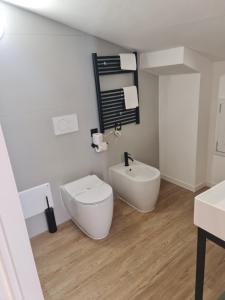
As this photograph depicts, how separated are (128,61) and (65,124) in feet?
3.33

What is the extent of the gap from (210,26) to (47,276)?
7.70 feet

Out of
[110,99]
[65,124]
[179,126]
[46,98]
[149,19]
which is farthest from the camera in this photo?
[179,126]

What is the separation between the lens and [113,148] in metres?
2.59

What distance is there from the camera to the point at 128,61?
242 centimetres

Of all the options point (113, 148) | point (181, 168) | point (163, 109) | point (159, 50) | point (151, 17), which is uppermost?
point (151, 17)

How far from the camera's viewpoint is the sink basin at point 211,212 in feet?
3.26

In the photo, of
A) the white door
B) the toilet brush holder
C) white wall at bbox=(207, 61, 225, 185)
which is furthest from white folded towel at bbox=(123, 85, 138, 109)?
the white door

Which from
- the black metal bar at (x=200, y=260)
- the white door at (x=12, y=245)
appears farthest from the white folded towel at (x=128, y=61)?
the white door at (x=12, y=245)

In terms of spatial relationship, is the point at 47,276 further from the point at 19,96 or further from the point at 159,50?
the point at 159,50

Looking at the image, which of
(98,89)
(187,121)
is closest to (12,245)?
(98,89)

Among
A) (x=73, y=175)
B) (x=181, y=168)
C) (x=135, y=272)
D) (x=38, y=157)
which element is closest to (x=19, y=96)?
(x=38, y=157)

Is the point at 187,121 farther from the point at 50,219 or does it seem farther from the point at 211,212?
the point at 50,219

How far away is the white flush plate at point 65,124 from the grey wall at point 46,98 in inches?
1.9

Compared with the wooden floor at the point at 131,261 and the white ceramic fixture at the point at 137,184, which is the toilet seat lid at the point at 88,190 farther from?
the wooden floor at the point at 131,261
